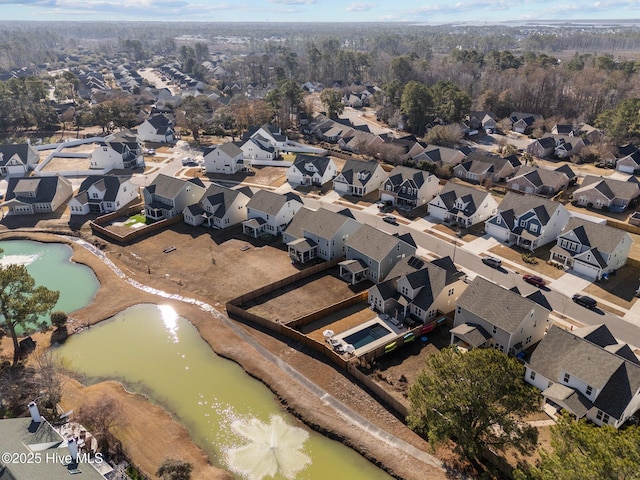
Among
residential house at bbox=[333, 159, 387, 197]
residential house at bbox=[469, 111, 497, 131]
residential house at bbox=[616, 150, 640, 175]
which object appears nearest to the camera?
residential house at bbox=[333, 159, 387, 197]

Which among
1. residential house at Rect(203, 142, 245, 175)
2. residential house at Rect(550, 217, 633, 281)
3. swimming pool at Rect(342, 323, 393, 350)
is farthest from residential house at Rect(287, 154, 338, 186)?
swimming pool at Rect(342, 323, 393, 350)

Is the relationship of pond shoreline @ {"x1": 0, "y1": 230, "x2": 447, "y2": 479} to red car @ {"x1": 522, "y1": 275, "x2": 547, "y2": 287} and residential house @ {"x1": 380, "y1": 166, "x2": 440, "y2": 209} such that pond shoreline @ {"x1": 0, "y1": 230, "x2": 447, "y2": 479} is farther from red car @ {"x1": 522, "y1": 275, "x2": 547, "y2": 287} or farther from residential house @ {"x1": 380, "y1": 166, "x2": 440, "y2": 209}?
Answer: residential house @ {"x1": 380, "y1": 166, "x2": 440, "y2": 209}

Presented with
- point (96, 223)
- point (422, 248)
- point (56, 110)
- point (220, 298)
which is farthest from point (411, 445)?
point (56, 110)

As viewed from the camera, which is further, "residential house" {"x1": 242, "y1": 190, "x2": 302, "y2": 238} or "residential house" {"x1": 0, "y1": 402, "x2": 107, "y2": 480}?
"residential house" {"x1": 242, "y1": 190, "x2": 302, "y2": 238}

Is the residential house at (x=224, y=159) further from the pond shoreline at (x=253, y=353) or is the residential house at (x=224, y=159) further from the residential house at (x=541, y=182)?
the residential house at (x=541, y=182)

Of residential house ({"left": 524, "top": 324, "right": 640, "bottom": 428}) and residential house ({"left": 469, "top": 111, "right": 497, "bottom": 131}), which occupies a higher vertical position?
residential house ({"left": 469, "top": 111, "right": 497, "bottom": 131})

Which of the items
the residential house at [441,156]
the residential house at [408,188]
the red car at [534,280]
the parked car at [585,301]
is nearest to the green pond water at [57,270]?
the residential house at [408,188]

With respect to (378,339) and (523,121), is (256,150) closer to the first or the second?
(378,339)
